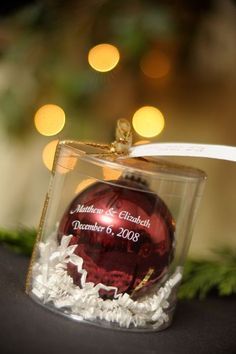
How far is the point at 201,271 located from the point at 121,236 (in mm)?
272

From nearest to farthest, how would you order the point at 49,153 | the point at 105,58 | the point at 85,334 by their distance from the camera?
the point at 85,334 → the point at 105,58 → the point at 49,153

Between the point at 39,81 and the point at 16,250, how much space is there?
0.32 metres

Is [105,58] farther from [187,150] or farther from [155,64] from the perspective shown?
[187,150]

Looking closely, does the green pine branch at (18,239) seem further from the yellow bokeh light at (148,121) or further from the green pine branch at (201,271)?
the yellow bokeh light at (148,121)

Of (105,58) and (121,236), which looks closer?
(121,236)

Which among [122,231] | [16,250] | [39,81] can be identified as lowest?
[16,250]

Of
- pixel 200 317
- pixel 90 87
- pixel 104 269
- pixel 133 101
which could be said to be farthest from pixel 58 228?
pixel 133 101

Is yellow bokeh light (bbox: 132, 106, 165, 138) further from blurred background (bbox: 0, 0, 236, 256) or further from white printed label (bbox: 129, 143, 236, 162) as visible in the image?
white printed label (bbox: 129, 143, 236, 162)

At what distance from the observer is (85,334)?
0.52 meters

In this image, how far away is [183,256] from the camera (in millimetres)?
669

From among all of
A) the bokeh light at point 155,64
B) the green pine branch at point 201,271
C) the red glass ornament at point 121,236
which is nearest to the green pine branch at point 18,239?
the green pine branch at point 201,271

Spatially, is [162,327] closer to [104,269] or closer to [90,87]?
[104,269]

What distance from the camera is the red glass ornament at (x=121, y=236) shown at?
1.89 feet

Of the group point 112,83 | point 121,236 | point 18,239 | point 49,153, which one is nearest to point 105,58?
point 112,83
